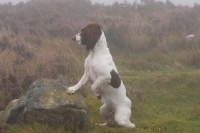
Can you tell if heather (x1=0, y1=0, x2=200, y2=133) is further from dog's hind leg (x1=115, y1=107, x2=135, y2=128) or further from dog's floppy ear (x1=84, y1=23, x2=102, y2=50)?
dog's floppy ear (x1=84, y1=23, x2=102, y2=50)

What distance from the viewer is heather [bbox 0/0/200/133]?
571 cm

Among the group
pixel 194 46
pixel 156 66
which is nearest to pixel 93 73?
pixel 156 66

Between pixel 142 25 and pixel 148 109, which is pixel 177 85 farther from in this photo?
pixel 142 25

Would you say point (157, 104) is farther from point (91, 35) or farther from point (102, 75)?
point (91, 35)

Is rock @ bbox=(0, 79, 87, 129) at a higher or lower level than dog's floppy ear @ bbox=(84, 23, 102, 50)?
lower

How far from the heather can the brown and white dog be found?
1.24 ft

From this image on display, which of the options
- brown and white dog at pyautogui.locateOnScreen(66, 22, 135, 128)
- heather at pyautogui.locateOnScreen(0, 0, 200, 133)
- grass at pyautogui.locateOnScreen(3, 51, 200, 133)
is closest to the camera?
brown and white dog at pyautogui.locateOnScreen(66, 22, 135, 128)

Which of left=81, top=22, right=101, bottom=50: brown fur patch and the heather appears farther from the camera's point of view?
the heather

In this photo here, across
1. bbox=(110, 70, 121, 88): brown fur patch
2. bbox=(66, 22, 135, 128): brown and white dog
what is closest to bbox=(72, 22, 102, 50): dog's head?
bbox=(66, 22, 135, 128): brown and white dog

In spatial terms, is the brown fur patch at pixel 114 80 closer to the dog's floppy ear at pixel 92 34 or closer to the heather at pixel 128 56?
the dog's floppy ear at pixel 92 34

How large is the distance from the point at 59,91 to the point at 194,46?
24.0 feet

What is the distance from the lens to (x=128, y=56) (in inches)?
396

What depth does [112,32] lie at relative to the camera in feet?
39.5

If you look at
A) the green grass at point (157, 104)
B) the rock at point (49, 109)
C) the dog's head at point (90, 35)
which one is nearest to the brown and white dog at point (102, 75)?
the dog's head at point (90, 35)
